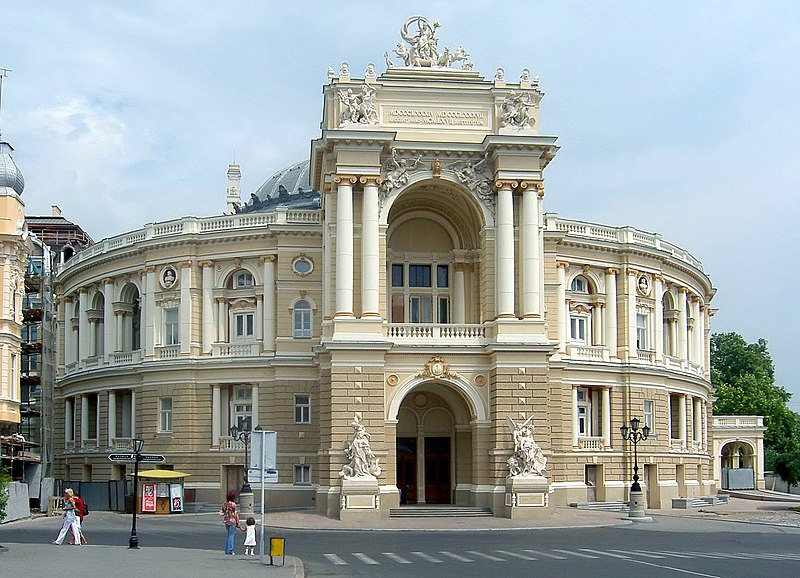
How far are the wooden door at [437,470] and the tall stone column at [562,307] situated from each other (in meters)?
9.86

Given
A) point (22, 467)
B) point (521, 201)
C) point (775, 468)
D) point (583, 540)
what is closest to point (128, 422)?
point (22, 467)

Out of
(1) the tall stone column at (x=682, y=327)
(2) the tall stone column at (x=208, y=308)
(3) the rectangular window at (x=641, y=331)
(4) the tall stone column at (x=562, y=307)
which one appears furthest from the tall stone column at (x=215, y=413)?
(1) the tall stone column at (x=682, y=327)

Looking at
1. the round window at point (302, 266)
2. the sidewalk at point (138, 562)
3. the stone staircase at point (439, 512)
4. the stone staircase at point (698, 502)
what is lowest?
the stone staircase at point (698, 502)

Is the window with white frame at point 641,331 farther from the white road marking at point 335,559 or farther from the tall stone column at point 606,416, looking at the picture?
the white road marking at point 335,559

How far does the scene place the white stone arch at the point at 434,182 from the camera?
177 feet

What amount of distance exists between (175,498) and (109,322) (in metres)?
15.1

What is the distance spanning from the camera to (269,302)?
62.4 metres

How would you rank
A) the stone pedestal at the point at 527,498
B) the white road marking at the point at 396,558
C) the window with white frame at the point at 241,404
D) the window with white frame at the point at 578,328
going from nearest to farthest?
the white road marking at the point at 396,558 → the stone pedestal at the point at 527,498 → the window with white frame at the point at 241,404 → the window with white frame at the point at 578,328

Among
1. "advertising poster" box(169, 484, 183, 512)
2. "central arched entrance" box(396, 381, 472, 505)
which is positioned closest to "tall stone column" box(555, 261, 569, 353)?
"central arched entrance" box(396, 381, 472, 505)

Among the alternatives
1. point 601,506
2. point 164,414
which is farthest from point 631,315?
point 164,414

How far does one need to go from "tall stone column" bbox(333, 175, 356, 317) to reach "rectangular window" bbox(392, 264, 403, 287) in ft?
25.1

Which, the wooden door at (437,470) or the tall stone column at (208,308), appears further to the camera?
the tall stone column at (208,308)

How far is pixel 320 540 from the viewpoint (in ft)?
131

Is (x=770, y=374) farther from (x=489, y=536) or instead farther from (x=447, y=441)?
(x=489, y=536)
